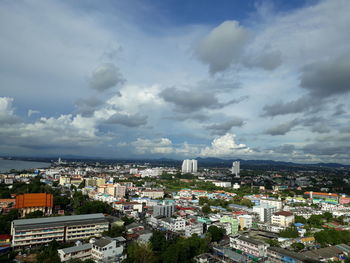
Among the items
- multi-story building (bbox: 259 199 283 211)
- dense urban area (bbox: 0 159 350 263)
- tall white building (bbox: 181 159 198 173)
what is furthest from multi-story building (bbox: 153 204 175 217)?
tall white building (bbox: 181 159 198 173)

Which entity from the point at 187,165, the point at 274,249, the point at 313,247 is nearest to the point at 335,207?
the point at 313,247

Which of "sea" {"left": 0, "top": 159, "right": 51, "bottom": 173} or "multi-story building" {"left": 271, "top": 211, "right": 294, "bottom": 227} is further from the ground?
"multi-story building" {"left": 271, "top": 211, "right": 294, "bottom": 227}

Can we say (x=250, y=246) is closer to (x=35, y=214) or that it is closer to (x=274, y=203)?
(x=274, y=203)

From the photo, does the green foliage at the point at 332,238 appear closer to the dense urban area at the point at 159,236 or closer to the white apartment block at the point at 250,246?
the dense urban area at the point at 159,236

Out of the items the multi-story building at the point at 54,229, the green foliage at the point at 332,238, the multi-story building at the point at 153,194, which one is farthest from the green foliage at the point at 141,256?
the multi-story building at the point at 153,194

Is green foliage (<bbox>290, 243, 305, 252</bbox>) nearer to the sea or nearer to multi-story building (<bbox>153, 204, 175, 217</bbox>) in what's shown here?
multi-story building (<bbox>153, 204, 175, 217</bbox>)

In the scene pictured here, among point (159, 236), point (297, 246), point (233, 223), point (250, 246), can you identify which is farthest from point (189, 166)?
point (159, 236)
